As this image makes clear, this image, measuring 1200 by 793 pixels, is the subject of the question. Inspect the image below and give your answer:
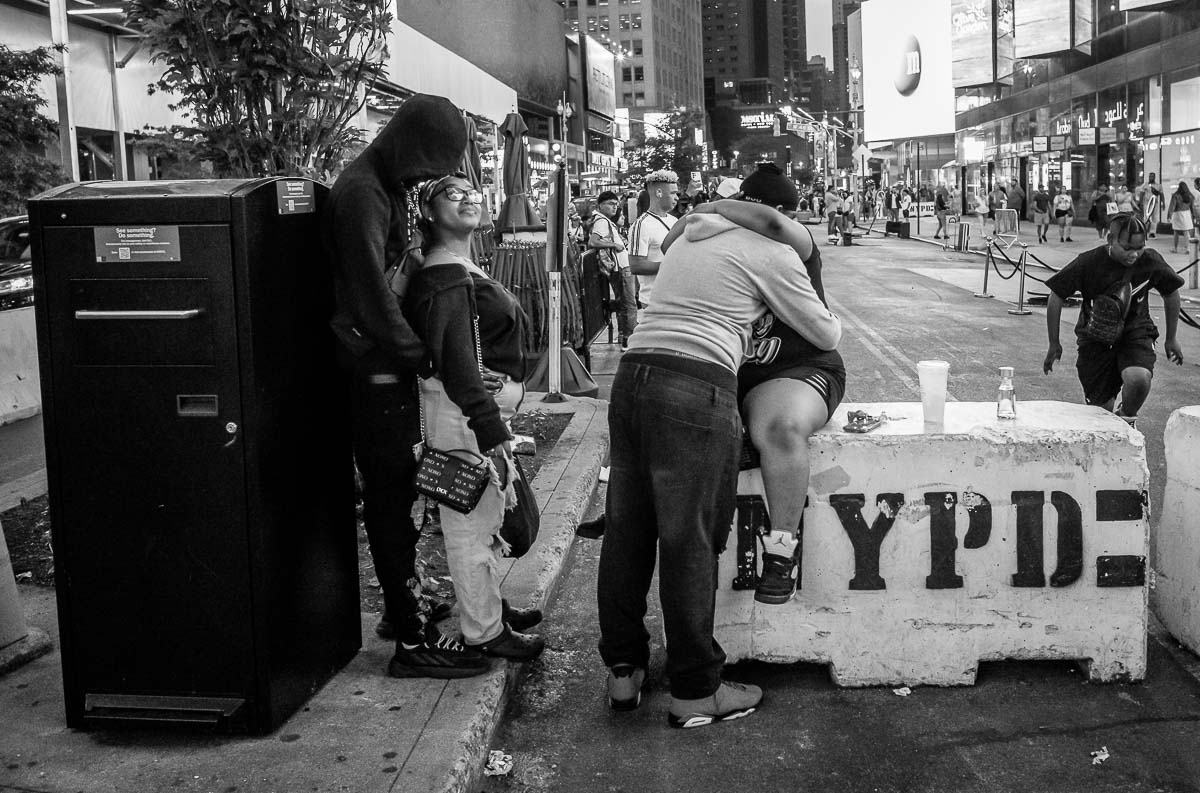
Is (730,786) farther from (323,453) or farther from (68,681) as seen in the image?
(68,681)

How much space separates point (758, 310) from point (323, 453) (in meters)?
1.56

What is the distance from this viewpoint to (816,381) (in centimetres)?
448

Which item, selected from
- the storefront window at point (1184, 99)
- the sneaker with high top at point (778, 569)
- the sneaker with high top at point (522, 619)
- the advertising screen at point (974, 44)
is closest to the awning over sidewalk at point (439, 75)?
the sneaker with high top at point (522, 619)

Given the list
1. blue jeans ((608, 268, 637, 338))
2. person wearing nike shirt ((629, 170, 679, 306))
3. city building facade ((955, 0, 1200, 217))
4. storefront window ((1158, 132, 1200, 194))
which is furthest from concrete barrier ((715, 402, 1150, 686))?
city building facade ((955, 0, 1200, 217))

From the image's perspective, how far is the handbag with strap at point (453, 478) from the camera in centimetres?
400

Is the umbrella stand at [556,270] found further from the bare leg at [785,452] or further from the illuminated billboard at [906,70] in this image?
the illuminated billboard at [906,70]

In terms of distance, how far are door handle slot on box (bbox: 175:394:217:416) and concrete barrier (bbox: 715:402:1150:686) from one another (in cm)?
196

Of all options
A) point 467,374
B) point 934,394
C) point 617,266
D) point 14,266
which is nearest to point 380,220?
point 467,374

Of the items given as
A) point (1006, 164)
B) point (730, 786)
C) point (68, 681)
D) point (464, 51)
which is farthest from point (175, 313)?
point (1006, 164)

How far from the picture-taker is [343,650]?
4.35m

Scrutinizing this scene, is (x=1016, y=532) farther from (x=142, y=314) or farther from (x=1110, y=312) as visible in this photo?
(x=1110, y=312)

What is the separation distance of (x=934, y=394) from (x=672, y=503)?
4.02ft

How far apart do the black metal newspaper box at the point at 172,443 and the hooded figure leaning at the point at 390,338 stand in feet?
0.65

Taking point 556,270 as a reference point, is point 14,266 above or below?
above
